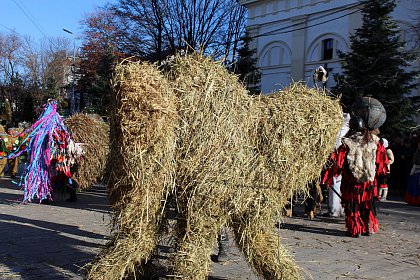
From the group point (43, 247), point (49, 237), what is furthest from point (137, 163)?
point (49, 237)

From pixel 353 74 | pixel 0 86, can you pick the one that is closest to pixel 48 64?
pixel 0 86

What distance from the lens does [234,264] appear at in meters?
5.79

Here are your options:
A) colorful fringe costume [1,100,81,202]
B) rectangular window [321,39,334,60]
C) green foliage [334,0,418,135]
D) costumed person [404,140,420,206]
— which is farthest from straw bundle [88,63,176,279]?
rectangular window [321,39,334,60]

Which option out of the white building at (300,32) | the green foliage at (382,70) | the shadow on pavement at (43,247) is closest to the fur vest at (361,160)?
the shadow on pavement at (43,247)

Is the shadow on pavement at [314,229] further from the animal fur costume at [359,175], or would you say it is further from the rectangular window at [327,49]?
the rectangular window at [327,49]

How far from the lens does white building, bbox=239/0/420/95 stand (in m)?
25.8

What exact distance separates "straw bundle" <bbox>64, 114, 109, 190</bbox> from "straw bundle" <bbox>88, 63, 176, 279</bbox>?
28.5 ft

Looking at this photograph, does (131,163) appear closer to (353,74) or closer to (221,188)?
(221,188)

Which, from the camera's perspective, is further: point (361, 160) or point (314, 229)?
point (314, 229)

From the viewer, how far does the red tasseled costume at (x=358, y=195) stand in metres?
7.57

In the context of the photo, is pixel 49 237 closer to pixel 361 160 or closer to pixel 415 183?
pixel 361 160

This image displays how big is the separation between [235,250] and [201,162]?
306cm

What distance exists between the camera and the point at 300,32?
28578 mm

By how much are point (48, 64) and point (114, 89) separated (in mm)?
52585
